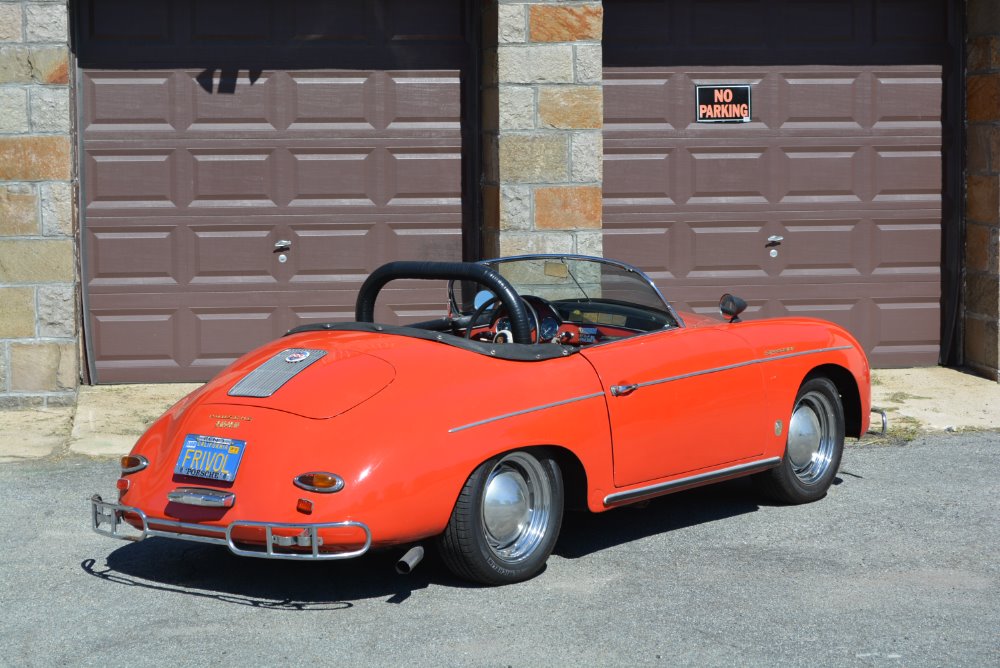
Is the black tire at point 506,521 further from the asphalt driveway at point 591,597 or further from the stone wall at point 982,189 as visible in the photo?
the stone wall at point 982,189

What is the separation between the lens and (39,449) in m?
9.06

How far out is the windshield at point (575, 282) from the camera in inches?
283

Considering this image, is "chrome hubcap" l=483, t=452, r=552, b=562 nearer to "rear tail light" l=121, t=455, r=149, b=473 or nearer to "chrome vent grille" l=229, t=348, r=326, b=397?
"chrome vent grille" l=229, t=348, r=326, b=397

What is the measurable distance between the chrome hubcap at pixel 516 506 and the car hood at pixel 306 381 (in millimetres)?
598

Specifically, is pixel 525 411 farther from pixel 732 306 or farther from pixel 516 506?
pixel 732 306

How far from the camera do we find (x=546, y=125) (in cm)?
1066

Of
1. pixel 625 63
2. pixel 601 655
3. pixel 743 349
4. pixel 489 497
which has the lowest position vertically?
pixel 601 655

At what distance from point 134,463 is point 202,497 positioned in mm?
536

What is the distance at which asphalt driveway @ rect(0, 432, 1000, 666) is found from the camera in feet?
17.2

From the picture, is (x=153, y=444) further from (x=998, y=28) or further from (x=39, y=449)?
(x=998, y=28)

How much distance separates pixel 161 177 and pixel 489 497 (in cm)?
576

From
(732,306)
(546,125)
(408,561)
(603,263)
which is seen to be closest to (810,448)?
(732,306)

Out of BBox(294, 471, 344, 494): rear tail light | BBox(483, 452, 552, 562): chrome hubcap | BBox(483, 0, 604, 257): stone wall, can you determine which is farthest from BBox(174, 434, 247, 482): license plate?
BBox(483, 0, 604, 257): stone wall

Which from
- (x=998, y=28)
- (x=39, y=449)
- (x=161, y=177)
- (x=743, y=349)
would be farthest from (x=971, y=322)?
(x=39, y=449)
